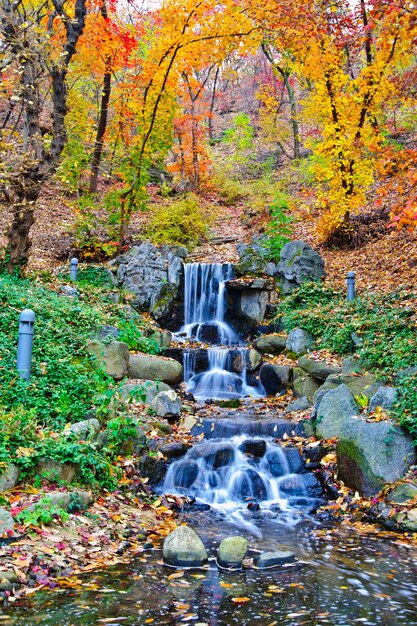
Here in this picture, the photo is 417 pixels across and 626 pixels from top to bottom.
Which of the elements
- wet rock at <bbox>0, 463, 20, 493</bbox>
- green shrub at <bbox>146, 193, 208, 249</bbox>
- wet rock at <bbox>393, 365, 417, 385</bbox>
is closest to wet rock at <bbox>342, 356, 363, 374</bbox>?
wet rock at <bbox>393, 365, 417, 385</bbox>

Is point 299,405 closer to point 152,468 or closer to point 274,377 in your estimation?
point 274,377

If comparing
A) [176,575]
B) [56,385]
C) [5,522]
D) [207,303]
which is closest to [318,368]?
[56,385]

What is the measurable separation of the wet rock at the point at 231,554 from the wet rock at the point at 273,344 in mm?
7266

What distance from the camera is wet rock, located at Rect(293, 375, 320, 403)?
10.0 metres

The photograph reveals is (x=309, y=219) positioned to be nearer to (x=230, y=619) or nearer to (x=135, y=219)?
(x=135, y=219)

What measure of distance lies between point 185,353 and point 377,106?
26.8 feet

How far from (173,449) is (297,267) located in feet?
24.3

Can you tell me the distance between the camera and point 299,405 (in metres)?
9.73

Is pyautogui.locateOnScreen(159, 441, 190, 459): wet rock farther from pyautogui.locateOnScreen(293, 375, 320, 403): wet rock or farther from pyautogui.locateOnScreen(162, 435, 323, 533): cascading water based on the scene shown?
pyautogui.locateOnScreen(293, 375, 320, 403): wet rock

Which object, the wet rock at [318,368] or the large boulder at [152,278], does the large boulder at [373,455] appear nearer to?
the wet rock at [318,368]

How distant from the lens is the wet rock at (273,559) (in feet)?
15.9

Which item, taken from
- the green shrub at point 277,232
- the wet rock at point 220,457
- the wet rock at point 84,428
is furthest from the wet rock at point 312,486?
the green shrub at point 277,232

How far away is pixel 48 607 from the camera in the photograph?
3891 mm

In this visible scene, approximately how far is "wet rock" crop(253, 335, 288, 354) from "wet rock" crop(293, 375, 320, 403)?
61.5 inches
